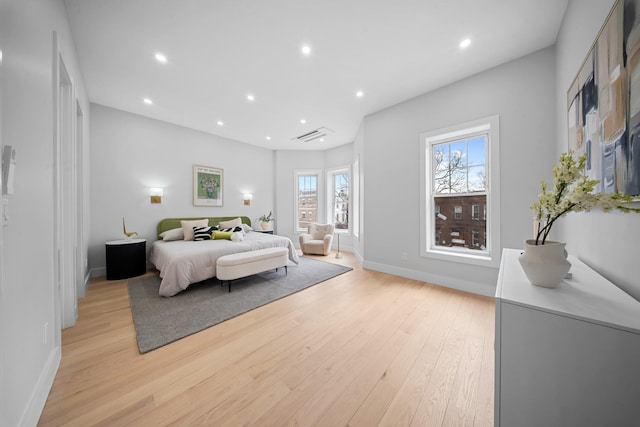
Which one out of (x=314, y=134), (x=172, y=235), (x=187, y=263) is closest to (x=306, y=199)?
(x=314, y=134)

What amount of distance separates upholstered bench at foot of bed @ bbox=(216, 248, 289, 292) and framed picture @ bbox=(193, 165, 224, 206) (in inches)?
92.9

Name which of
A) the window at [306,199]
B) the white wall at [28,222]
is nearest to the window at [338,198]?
the window at [306,199]

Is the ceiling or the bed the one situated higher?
the ceiling

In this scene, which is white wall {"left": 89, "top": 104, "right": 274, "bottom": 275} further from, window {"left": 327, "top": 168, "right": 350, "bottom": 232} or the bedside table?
window {"left": 327, "top": 168, "right": 350, "bottom": 232}

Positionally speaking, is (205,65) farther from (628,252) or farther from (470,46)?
(628,252)

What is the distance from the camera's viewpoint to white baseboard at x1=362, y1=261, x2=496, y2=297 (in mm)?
2742

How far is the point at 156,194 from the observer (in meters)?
4.17

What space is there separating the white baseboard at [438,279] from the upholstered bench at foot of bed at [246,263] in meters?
1.73

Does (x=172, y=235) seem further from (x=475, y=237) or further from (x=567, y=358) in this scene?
(x=475, y=237)

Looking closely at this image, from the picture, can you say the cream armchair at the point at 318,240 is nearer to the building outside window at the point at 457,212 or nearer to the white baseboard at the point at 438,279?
the white baseboard at the point at 438,279

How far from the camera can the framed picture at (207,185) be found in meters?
4.71

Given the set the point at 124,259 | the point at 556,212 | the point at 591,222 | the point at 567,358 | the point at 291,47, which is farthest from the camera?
the point at 124,259

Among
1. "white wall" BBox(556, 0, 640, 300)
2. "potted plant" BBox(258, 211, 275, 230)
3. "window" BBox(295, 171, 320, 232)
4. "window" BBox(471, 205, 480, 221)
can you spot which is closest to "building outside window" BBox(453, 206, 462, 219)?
"window" BBox(471, 205, 480, 221)

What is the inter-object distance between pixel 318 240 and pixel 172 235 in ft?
10.2
